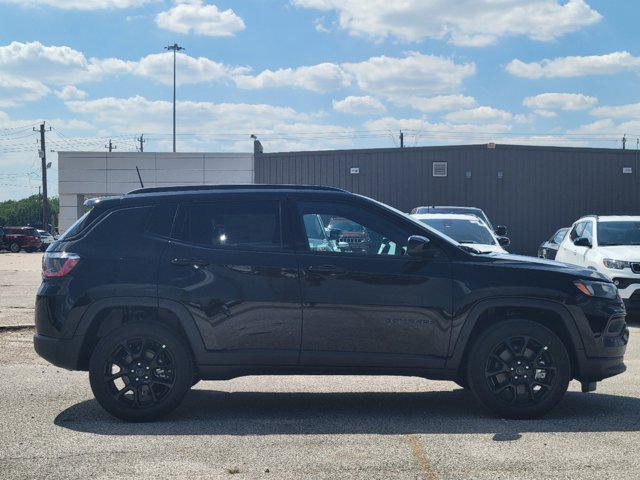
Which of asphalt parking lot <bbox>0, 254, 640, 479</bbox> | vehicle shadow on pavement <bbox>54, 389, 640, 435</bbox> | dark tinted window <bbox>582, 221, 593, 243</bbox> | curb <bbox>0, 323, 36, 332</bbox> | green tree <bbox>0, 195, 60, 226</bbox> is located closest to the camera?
asphalt parking lot <bbox>0, 254, 640, 479</bbox>

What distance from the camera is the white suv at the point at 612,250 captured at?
1213cm

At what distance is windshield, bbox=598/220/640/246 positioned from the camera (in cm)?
1337

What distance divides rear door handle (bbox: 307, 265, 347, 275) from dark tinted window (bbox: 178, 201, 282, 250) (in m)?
0.32

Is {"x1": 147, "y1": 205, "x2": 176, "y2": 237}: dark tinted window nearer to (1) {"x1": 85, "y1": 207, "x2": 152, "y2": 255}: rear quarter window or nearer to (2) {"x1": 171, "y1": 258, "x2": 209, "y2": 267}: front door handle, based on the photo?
(1) {"x1": 85, "y1": 207, "x2": 152, "y2": 255}: rear quarter window

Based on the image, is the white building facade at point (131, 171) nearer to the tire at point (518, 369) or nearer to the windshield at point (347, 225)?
the windshield at point (347, 225)

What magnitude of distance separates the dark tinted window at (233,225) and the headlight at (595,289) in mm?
2366

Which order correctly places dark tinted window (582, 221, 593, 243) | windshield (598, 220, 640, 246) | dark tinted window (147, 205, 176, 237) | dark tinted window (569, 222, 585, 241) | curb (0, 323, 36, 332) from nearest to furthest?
dark tinted window (147, 205, 176, 237) < curb (0, 323, 36, 332) < windshield (598, 220, 640, 246) < dark tinted window (582, 221, 593, 243) < dark tinted window (569, 222, 585, 241)

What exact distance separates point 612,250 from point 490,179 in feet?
72.2

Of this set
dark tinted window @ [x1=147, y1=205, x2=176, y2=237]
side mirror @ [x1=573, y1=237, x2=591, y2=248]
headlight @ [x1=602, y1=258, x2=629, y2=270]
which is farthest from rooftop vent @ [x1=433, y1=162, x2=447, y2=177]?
dark tinted window @ [x1=147, y1=205, x2=176, y2=237]

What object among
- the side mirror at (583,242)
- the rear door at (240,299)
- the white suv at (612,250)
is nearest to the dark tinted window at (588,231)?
the white suv at (612,250)

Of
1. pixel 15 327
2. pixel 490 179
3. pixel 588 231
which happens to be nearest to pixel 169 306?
pixel 15 327

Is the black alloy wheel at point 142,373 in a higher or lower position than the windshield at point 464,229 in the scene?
lower

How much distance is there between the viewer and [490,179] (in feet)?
113

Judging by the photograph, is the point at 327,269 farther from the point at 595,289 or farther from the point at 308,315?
the point at 595,289
